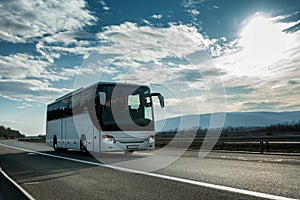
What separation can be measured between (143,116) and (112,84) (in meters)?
2.13

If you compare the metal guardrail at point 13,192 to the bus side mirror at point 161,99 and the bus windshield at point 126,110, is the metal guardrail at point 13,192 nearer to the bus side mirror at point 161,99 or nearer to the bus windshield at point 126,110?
the bus windshield at point 126,110

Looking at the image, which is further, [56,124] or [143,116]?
[56,124]

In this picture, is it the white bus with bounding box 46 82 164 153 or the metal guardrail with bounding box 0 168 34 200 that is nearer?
the metal guardrail with bounding box 0 168 34 200

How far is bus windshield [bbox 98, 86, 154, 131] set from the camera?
14.9 meters

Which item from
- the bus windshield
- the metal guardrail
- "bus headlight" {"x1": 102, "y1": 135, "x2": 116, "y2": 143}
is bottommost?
the metal guardrail

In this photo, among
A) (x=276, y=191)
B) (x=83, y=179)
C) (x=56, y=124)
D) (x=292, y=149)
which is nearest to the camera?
(x=276, y=191)

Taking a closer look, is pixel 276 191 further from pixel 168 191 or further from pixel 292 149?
pixel 292 149

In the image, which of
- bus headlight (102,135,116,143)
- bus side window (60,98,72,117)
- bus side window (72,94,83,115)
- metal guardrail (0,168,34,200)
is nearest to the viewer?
metal guardrail (0,168,34,200)

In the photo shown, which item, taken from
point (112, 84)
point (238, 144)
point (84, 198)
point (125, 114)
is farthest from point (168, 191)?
point (238, 144)

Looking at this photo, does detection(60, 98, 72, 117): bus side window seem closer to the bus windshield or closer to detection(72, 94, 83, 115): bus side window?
detection(72, 94, 83, 115): bus side window

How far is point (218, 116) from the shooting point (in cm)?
2391

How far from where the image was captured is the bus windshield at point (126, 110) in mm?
14914

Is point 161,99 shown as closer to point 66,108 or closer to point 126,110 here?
point 126,110

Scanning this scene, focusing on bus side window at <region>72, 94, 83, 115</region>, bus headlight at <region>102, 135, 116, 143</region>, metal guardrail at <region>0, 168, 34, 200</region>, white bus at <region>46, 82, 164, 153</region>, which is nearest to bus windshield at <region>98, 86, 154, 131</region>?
white bus at <region>46, 82, 164, 153</region>
